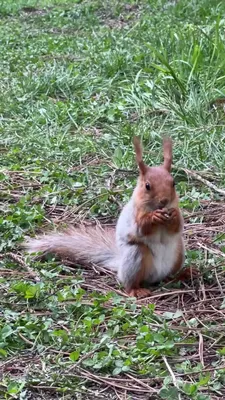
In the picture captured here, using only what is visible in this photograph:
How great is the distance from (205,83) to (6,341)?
3.22 m

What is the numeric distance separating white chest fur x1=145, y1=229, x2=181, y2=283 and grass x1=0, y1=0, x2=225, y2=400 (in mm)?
74

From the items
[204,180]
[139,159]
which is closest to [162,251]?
[139,159]

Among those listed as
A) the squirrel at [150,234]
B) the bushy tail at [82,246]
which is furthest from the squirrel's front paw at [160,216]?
the bushy tail at [82,246]

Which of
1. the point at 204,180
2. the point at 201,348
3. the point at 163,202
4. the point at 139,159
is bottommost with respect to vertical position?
the point at 204,180

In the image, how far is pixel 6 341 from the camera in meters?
2.97

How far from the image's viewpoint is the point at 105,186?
462 centimetres

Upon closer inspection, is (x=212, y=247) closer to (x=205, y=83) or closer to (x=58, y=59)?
(x=205, y=83)

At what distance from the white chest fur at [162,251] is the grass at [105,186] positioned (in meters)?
0.07

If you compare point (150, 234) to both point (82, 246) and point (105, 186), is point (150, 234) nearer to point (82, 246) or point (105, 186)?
point (82, 246)

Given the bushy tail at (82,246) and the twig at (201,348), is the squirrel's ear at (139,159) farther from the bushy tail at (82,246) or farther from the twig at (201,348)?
the twig at (201,348)

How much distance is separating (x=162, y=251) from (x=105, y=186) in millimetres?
1246

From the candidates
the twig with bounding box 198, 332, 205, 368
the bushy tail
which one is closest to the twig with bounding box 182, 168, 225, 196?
the bushy tail

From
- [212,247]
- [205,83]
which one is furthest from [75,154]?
[212,247]

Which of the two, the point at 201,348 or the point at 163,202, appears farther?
the point at 163,202
